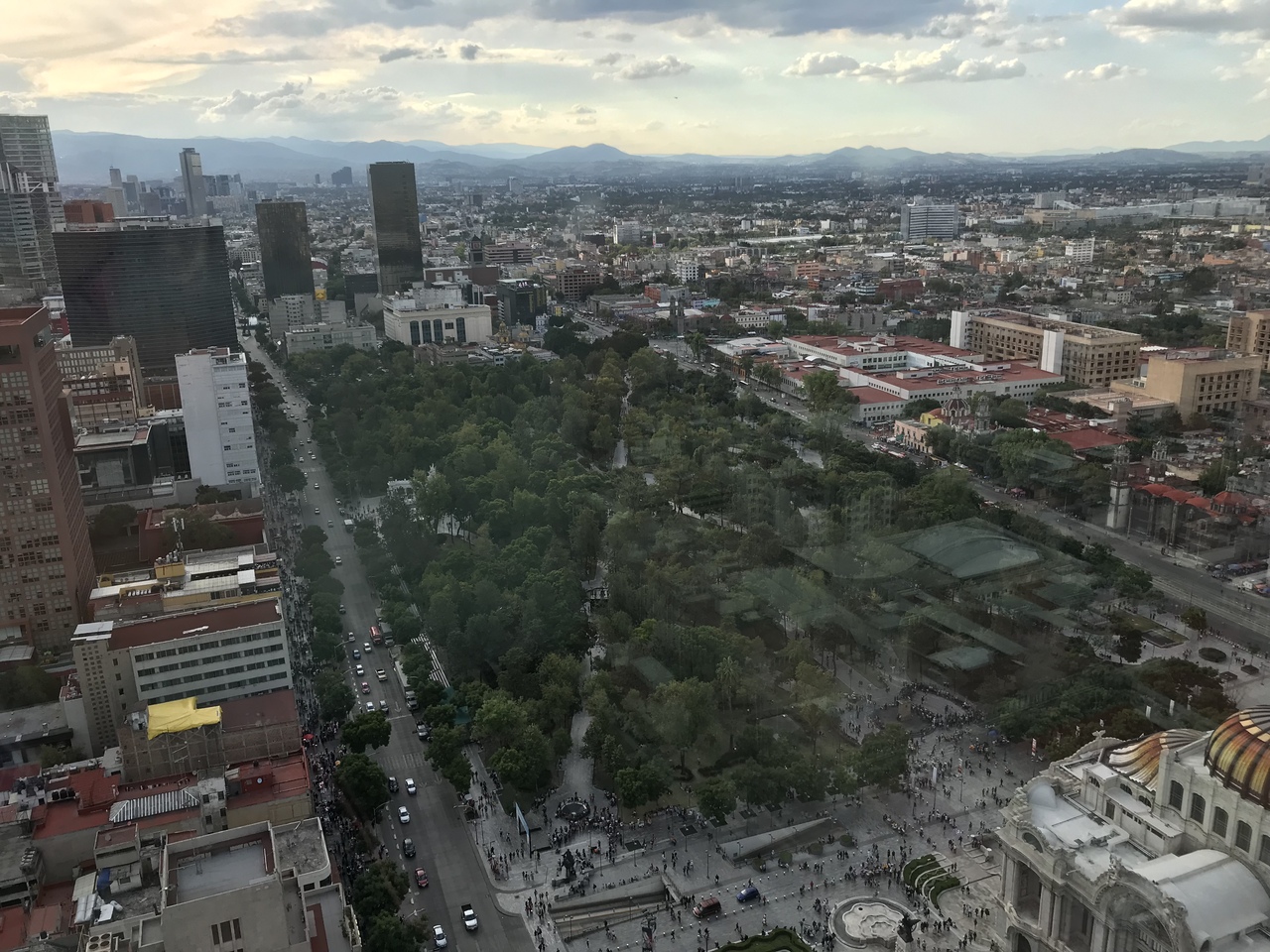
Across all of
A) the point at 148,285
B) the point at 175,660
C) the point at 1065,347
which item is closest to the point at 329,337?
the point at 148,285

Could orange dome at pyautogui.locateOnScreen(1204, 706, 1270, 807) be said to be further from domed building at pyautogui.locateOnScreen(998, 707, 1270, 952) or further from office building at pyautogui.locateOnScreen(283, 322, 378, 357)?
office building at pyautogui.locateOnScreen(283, 322, 378, 357)

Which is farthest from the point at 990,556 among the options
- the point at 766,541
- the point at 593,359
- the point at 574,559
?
the point at 593,359

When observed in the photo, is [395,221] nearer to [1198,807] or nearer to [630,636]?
[630,636]

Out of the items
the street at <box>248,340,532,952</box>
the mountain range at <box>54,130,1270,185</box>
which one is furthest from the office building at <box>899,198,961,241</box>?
the street at <box>248,340,532,952</box>

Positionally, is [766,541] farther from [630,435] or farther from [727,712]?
[630,435]

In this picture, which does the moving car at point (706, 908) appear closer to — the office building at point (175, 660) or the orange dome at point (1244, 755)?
the orange dome at point (1244, 755)
